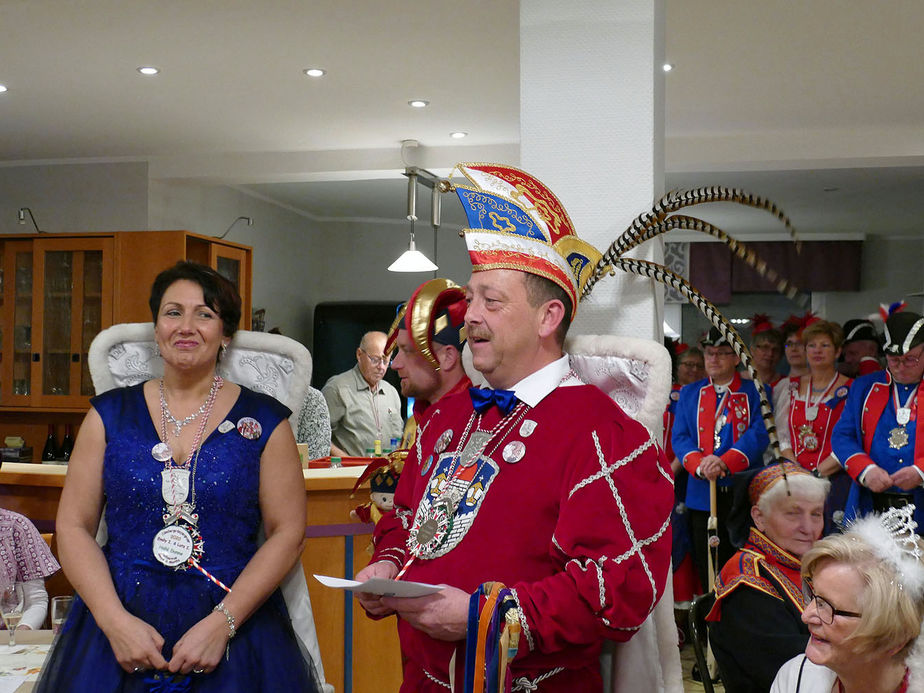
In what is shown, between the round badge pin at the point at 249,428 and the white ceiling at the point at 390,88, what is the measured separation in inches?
92.9

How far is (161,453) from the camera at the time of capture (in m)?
2.06

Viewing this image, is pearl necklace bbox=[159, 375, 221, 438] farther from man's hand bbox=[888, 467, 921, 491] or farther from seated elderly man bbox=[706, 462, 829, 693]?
man's hand bbox=[888, 467, 921, 491]

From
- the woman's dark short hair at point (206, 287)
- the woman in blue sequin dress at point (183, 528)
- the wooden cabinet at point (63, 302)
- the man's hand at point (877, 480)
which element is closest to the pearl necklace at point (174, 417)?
the woman in blue sequin dress at point (183, 528)

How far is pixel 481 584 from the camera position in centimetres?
158

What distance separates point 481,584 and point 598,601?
201 mm

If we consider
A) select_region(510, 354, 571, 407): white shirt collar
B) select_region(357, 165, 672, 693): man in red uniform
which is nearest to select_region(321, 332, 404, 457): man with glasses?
select_region(357, 165, 672, 693): man in red uniform

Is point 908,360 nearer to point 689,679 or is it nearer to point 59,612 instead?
point 689,679

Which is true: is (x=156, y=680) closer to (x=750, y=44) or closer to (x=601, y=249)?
(x=601, y=249)

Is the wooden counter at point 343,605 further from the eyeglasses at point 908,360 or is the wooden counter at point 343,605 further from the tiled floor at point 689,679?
the eyeglasses at point 908,360

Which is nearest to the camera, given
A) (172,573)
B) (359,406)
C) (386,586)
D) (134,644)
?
(386,586)

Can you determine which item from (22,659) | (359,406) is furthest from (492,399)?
(359,406)

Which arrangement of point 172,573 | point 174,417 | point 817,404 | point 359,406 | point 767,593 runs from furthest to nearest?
point 359,406 < point 817,404 < point 767,593 < point 174,417 < point 172,573

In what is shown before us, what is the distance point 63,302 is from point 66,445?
1.01 metres

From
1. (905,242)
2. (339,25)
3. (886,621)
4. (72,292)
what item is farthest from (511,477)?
(905,242)
